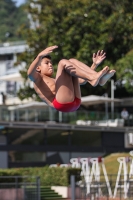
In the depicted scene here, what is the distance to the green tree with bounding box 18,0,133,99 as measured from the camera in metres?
47.1

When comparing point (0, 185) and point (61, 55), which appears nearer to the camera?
point (0, 185)

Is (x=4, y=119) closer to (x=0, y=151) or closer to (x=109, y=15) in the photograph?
(x=0, y=151)

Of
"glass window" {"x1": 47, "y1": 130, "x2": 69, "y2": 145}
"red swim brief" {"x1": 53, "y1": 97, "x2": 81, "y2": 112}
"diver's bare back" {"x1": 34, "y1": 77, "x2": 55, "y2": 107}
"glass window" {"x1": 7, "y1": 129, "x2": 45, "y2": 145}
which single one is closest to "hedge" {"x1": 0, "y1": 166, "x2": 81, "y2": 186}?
"glass window" {"x1": 7, "y1": 129, "x2": 45, "y2": 145}

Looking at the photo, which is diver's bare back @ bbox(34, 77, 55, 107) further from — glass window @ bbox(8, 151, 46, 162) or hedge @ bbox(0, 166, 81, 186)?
glass window @ bbox(8, 151, 46, 162)

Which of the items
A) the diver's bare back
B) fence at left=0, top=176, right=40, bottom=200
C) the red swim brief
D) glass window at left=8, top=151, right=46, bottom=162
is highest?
the diver's bare back

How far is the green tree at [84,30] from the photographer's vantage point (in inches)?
1853

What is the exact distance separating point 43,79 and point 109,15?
128 ft

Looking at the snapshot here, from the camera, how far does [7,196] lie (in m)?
25.2

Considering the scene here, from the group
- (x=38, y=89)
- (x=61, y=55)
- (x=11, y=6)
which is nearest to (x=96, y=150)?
(x=61, y=55)

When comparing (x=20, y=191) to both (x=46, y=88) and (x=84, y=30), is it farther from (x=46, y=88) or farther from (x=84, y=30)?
(x=84, y=30)

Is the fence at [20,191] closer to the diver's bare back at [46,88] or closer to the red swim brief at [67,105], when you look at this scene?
the diver's bare back at [46,88]

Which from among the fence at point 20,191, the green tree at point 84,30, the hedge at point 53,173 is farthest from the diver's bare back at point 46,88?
the green tree at point 84,30

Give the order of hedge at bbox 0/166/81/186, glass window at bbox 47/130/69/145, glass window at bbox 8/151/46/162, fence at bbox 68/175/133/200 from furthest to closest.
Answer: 1. glass window at bbox 47/130/69/145
2. glass window at bbox 8/151/46/162
3. hedge at bbox 0/166/81/186
4. fence at bbox 68/175/133/200

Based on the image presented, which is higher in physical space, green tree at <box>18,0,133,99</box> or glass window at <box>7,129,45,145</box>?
green tree at <box>18,0,133,99</box>
